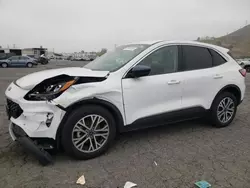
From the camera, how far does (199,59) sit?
4.33 m

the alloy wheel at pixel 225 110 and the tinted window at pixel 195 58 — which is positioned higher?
the tinted window at pixel 195 58

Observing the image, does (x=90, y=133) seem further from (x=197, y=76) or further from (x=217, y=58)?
(x=217, y=58)

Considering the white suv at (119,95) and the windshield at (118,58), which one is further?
the windshield at (118,58)

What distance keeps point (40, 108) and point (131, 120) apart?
4.37ft

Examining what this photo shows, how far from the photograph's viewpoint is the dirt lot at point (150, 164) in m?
2.82

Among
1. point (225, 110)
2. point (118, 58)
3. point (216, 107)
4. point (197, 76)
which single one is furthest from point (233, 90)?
point (118, 58)

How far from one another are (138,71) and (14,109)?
6.06 ft

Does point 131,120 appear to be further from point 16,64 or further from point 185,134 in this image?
point 16,64

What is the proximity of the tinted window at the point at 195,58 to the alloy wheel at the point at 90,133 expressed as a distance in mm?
1762

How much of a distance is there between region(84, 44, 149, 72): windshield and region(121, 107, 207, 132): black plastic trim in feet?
3.00

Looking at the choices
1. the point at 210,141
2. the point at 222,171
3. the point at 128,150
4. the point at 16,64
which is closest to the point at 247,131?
the point at 210,141

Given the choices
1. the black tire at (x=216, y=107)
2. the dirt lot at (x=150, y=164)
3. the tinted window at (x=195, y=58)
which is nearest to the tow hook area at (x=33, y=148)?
the dirt lot at (x=150, y=164)

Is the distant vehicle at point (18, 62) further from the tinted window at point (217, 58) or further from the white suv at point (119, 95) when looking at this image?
the tinted window at point (217, 58)

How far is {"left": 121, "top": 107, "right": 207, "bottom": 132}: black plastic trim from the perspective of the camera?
3664 mm
